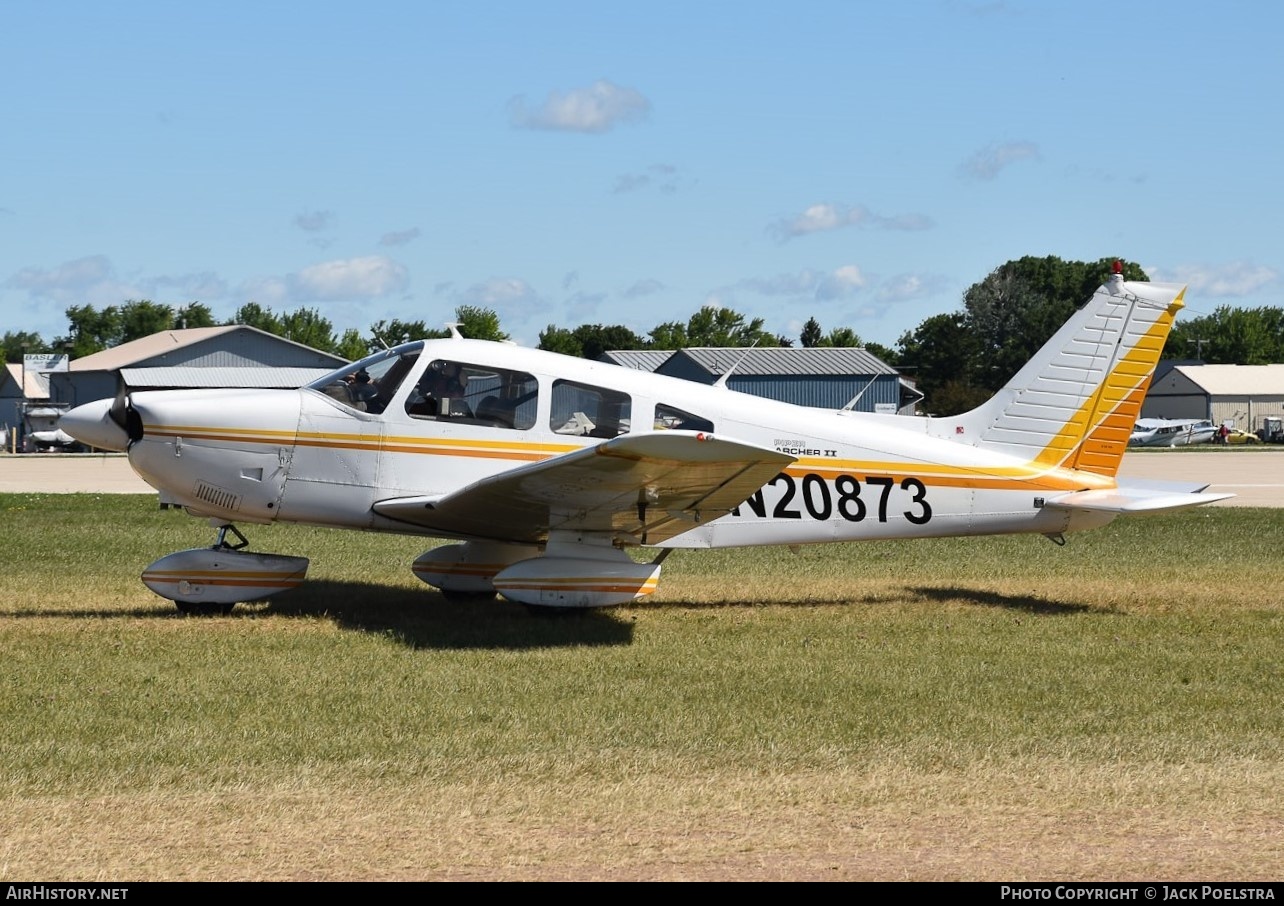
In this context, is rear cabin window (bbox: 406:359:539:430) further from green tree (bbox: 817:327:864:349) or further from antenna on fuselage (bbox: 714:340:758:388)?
green tree (bbox: 817:327:864:349)

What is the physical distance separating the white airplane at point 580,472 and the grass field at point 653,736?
0.60 metres

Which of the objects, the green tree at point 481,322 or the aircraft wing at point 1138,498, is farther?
the green tree at point 481,322

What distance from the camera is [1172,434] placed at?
68.2 metres

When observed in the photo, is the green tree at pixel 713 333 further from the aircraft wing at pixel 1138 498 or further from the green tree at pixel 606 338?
the aircraft wing at pixel 1138 498

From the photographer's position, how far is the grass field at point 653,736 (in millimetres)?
5219

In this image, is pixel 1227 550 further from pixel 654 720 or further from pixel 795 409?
pixel 654 720

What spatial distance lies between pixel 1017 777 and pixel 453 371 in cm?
606

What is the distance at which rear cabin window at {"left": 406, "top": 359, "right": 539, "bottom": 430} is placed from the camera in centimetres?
1095

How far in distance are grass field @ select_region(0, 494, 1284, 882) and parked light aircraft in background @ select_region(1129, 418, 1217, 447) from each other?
185ft

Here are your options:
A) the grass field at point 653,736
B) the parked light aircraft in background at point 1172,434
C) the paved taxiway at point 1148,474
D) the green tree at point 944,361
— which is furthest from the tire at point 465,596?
the green tree at point 944,361

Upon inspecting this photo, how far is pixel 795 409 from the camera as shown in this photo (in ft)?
38.3

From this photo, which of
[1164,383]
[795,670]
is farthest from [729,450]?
[1164,383]

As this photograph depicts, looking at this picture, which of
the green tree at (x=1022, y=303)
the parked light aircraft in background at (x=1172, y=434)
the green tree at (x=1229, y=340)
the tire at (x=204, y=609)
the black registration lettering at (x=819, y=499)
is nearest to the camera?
the tire at (x=204, y=609)

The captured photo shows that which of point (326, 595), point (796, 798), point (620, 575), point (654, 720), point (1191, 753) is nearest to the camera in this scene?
point (796, 798)
